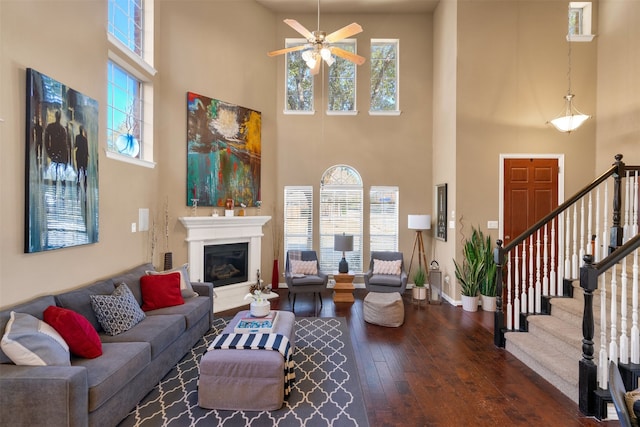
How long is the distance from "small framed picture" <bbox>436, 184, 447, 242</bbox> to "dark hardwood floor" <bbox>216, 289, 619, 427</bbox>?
1.81 m

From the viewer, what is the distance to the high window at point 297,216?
6.89m

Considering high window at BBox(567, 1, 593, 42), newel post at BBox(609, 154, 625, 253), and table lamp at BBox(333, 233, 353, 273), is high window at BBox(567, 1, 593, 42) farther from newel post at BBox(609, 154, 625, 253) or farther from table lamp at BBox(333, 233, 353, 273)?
table lamp at BBox(333, 233, 353, 273)

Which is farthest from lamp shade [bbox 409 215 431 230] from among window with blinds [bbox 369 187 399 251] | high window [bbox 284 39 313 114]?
high window [bbox 284 39 313 114]

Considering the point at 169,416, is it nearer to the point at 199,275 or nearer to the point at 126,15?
the point at 199,275

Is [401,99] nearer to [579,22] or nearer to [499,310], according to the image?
[579,22]

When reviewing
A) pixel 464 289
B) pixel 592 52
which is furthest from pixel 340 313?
pixel 592 52

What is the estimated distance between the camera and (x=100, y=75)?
11.9 ft

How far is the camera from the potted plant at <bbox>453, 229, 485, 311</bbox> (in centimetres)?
518

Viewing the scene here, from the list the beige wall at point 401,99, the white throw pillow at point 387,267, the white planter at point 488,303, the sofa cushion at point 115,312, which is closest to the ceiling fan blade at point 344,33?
the beige wall at point 401,99

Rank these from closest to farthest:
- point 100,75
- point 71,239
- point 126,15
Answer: point 71,239 → point 100,75 → point 126,15

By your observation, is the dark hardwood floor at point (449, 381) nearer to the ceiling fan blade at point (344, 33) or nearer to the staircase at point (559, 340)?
the staircase at point (559, 340)

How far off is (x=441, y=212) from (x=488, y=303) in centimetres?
182

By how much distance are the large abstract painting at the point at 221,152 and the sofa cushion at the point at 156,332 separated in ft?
7.47

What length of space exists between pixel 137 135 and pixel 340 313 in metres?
4.04
